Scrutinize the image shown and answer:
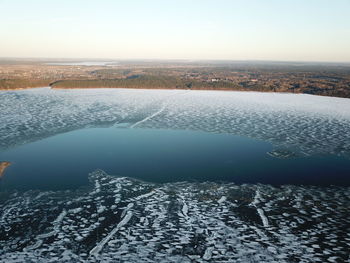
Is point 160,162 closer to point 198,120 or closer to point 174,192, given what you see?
point 174,192

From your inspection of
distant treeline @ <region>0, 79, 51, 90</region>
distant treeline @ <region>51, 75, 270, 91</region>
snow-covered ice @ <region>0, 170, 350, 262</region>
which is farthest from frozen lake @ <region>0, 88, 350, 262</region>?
distant treeline @ <region>51, 75, 270, 91</region>

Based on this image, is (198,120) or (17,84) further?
(17,84)

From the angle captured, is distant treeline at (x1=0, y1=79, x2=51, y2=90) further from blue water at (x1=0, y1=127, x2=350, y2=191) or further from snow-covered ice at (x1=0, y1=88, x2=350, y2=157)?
blue water at (x1=0, y1=127, x2=350, y2=191)

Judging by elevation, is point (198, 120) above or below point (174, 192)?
above

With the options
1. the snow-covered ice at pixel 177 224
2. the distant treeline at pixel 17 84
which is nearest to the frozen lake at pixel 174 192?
the snow-covered ice at pixel 177 224

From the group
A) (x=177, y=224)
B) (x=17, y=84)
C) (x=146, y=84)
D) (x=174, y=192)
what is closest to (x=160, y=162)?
(x=174, y=192)

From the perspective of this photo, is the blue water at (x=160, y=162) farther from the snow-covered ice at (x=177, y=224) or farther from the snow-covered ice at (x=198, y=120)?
the snow-covered ice at (x=198, y=120)

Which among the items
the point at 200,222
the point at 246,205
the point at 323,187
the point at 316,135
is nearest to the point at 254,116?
the point at 316,135

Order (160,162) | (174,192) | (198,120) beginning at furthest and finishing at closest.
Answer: (198,120)
(160,162)
(174,192)

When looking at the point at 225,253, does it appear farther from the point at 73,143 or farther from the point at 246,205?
the point at 73,143

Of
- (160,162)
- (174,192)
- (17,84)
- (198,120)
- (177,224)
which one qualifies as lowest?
(177,224)
